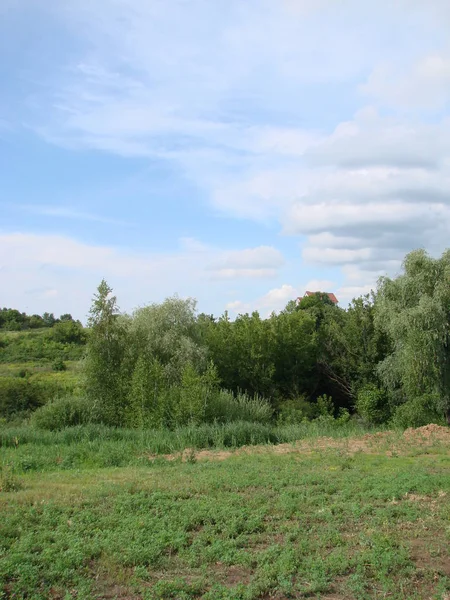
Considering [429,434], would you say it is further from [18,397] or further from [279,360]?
[18,397]

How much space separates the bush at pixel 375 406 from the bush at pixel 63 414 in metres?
13.0

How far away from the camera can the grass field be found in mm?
5793

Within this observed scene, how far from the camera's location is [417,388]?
922 inches

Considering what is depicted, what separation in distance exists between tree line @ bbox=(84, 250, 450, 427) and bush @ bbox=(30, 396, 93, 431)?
42 cm

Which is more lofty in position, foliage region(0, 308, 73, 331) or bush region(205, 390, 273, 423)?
foliage region(0, 308, 73, 331)

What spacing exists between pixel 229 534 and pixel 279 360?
23316mm

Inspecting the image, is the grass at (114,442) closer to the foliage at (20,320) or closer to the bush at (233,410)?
the bush at (233,410)

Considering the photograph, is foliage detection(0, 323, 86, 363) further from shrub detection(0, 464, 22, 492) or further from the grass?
shrub detection(0, 464, 22, 492)

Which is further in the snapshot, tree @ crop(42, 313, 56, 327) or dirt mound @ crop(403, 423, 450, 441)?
tree @ crop(42, 313, 56, 327)

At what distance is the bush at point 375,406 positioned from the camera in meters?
27.0

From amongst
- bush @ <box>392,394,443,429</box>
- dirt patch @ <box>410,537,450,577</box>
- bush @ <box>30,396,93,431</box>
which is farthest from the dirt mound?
bush @ <box>30,396,93,431</box>

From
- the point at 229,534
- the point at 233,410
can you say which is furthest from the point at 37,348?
the point at 229,534

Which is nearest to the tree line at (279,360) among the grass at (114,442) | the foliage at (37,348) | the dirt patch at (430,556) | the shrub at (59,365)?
the grass at (114,442)

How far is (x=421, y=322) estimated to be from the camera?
22781 millimetres
